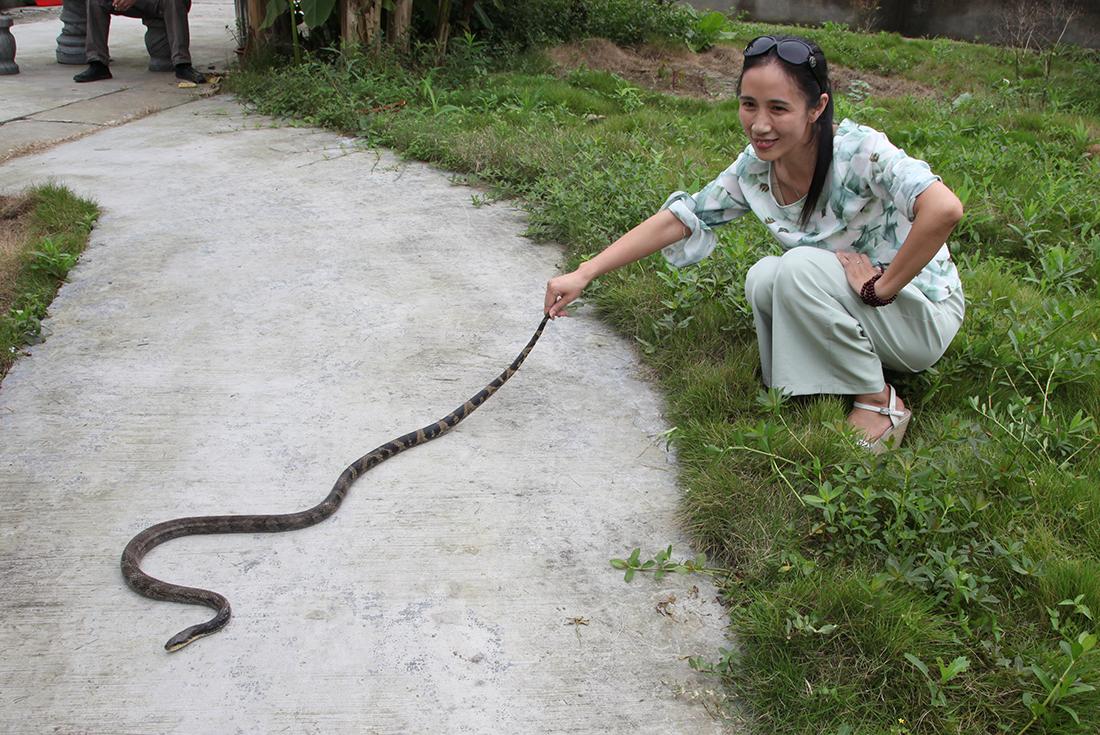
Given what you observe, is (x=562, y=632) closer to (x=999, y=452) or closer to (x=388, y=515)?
(x=388, y=515)

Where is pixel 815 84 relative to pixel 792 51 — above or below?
below

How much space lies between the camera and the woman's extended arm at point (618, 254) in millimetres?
3504

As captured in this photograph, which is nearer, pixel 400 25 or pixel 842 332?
pixel 842 332

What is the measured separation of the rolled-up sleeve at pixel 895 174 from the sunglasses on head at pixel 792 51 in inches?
11.7

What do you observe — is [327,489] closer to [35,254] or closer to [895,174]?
[895,174]

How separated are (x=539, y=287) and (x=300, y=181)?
235cm

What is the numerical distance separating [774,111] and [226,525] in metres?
2.33

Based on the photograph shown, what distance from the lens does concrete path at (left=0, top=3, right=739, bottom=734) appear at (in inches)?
102

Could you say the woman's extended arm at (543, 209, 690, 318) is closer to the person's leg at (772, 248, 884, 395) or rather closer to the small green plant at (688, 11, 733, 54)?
the person's leg at (772, 248, 884, 395)

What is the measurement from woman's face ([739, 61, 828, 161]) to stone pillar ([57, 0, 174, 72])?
862cm

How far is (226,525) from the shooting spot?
3186 mm

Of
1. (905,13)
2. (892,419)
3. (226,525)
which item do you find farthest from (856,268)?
(905,13)

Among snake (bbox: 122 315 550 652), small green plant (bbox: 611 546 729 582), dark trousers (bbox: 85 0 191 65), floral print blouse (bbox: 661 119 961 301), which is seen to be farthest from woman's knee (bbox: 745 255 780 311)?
dark trousers (bbox: 85 0 191 65)

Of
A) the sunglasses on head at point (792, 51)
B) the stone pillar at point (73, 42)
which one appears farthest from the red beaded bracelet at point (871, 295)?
the stone pillar at point (73, 42)
